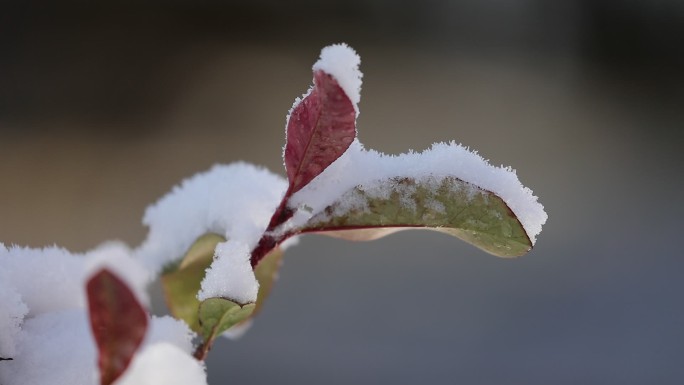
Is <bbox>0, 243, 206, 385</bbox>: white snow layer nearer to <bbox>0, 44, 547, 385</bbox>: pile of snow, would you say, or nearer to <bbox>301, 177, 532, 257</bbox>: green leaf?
<bbox>0, 44, 547, 385</bbox>: pile of snow

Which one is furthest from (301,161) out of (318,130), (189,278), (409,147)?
(409,147)

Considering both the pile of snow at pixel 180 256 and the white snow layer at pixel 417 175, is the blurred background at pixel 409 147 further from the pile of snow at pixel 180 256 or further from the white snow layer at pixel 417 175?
the white snow layer at pixel 417 175

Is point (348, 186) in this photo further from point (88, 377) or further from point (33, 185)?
point (33, 185)

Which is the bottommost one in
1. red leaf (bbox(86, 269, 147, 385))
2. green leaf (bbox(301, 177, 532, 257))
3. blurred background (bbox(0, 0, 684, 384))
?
red leaf (bbox(86, 269, 147, 385))

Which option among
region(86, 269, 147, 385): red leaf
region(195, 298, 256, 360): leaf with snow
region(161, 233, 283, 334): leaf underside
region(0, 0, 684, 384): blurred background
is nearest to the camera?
region(86, 269, 147, 385): red leaf

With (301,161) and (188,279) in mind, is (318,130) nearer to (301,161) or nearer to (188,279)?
(301,161)

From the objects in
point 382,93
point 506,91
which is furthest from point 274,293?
point 506,91

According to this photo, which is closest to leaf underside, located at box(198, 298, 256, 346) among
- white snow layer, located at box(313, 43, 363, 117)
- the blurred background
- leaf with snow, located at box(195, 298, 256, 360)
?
leaf with snow, located at box(195, 298, 256, 360)
